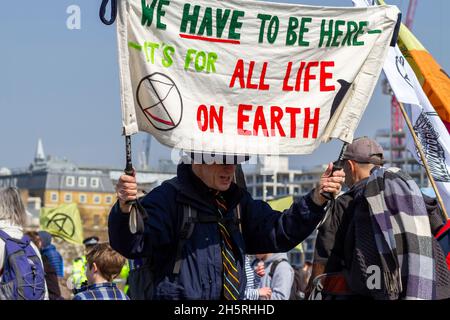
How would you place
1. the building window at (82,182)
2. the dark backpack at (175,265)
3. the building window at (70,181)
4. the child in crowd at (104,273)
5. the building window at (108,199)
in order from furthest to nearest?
the building window at (70,181) < the building window at (82,182) < the building window at (108,199) < the child in crowd at (104,273) < the dark backpack at (175,265)

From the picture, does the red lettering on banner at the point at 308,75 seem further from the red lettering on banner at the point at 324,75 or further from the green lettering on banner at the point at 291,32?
the green lettering on banner at the point at 291,32

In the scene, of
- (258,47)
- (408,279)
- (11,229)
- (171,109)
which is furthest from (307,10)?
(11,229)

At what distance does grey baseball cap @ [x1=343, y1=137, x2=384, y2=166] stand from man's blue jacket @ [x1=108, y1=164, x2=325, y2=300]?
1330mm

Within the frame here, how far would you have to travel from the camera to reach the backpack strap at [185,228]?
6754 millimetres

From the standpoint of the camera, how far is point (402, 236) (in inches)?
285

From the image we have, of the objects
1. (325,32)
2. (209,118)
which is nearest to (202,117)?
(209,118)

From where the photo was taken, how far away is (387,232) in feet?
23.9

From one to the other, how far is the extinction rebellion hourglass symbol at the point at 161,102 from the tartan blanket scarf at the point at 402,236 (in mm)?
1430

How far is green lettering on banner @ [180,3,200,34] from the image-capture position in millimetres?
6789

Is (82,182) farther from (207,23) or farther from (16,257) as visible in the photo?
(207,23)

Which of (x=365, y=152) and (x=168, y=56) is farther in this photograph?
(x=365, y=152)

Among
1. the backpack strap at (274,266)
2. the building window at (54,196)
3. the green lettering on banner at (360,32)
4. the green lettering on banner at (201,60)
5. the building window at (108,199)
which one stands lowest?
the building window at (108,199)

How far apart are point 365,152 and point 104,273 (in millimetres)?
2022

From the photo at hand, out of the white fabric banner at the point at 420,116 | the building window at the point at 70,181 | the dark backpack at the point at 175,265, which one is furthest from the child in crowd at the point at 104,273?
the building window at the point at 70,181
